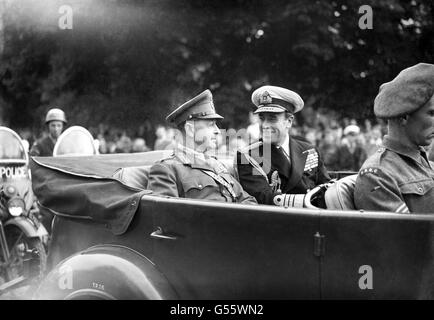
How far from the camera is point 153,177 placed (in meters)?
3.60

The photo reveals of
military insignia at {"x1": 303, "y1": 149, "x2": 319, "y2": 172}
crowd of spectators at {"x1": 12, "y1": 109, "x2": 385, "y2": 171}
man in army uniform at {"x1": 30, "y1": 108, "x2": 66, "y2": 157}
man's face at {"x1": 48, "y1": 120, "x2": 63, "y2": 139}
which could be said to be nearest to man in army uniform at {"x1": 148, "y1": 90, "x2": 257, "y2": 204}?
military insignia at {"x1": 303, "y1": 149, "x2": 319, "y2": 172}

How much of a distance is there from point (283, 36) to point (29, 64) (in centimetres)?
518

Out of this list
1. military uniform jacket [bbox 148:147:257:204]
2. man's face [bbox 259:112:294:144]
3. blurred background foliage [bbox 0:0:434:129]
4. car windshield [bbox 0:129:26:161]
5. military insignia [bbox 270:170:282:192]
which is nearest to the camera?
military uniform jacket [bbox 148:147:257:204]

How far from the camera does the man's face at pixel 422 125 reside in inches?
107

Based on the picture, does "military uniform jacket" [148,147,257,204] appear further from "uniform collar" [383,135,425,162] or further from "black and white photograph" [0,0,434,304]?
"uniform collar" [383,135,425,162]

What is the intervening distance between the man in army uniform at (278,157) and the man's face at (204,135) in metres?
0.29

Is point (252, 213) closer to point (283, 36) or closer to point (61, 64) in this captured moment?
point (283, 36)

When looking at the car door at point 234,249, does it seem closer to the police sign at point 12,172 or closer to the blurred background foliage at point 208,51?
the police sign at point 12,172

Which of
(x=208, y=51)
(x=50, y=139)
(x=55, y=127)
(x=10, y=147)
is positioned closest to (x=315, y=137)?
(x=208, y=51)

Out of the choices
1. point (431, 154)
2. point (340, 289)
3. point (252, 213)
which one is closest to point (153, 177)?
point (252, 213)

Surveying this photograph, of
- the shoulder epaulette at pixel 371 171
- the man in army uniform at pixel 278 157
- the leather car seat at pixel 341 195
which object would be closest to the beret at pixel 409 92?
the shoulder epaulette at pixel 371 171

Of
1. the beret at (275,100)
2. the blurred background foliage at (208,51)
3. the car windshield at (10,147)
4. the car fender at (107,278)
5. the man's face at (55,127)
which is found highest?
the blurred background foliage at (208,51)

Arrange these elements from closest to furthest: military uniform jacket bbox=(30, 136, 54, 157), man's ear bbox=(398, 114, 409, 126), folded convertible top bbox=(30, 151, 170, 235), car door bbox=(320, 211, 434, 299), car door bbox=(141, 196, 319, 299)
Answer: car door bbox=(320, 211, 434, 299) → car door bbox=(141, 196, 319, 299) → man's ear bbox=(398, 114, 409, 126) → folded convertible top bbox=(30, 151, 170, 235) → military uniform jacket bbox=(30, 136, 54, 157)

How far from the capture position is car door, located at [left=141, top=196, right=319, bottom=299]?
2363 millimetres
